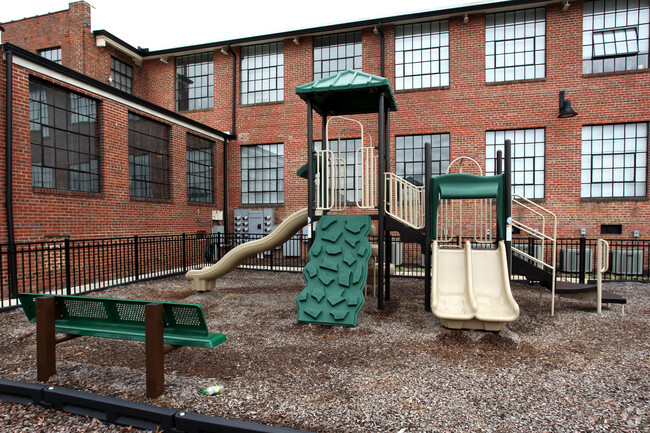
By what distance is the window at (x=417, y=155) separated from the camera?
44.2 feet

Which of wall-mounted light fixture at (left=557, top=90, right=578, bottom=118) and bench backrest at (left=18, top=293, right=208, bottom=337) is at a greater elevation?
wall-mounted light fixture at (left=557, top=90, right=578, bottom=118)

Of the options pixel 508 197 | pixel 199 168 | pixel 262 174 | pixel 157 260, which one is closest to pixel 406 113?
pixel 262 174

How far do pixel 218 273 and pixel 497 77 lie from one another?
11439mm

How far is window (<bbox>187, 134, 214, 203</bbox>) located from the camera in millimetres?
14078

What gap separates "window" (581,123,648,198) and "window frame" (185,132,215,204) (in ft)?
44.3

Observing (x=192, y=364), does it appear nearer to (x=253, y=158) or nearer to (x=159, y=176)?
(x=159, y=176)

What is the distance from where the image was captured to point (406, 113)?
1365 centimetres

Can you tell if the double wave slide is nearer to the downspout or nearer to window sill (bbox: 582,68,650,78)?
the downspout

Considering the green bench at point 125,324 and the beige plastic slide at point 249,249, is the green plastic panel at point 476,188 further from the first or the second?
the green bench at point 125,324

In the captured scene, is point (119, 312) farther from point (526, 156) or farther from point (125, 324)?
point (526, 156)

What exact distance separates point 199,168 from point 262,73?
4728 millimetres

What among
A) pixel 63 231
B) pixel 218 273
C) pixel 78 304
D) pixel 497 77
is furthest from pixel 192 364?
pixel 497 77

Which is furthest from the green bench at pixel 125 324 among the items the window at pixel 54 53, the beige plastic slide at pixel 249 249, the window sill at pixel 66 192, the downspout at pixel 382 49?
the window at pixel 54 53

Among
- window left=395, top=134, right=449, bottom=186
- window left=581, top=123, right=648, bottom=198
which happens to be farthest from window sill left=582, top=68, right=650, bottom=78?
window left=395, top=134, right=449, bottom=186
